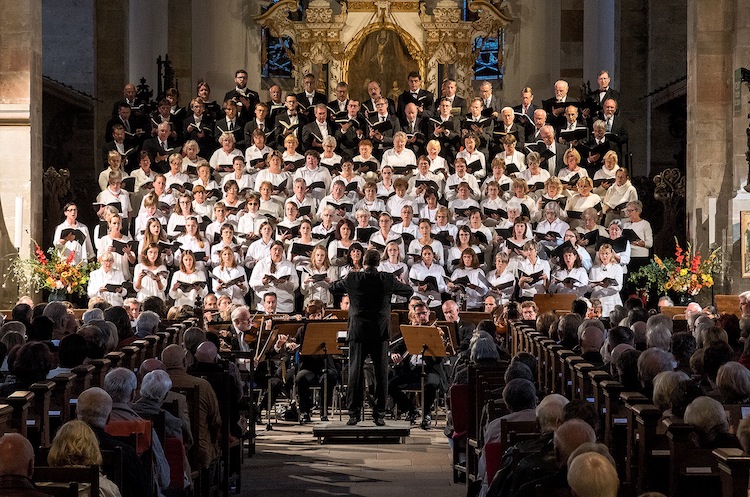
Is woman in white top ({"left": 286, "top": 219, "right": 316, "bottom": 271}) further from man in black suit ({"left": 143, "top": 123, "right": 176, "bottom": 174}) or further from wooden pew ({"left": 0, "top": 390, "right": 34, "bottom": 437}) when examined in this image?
wooden pew ({"left": 0, "top": 390, "right": 34, "bottom": 437})

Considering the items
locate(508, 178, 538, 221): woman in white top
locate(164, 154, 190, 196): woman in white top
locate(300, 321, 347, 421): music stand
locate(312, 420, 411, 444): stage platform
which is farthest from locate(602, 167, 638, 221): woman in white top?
locate(312, 420, 411, 444): stage platform

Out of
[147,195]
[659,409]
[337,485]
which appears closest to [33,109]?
[147,195]

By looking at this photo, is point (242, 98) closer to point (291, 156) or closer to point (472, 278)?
point (291, 156)

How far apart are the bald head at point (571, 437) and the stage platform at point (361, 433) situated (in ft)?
18.5

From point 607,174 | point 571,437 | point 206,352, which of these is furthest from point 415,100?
point 571,437

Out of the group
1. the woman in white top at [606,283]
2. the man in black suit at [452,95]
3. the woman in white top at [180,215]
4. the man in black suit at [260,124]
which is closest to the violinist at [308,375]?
the woman in white top at [180,215]

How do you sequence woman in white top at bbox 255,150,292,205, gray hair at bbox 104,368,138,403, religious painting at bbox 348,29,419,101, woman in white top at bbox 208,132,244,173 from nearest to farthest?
gray hair at bbox 104,368,138,403 < woman in white top at bbox 255,150,292,205 < woman in white top at bbox 208,132,244,173 < religious painting at bbox 348,29,419,101

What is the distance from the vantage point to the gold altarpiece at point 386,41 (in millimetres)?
22297

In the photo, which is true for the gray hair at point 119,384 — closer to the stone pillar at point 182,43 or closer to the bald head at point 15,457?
the bald head at point 15,457

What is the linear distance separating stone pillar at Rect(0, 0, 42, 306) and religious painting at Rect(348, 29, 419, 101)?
8.22m

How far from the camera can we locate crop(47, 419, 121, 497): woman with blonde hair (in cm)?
496

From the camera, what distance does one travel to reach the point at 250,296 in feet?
48.0

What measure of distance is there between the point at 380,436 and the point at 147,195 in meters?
5.38

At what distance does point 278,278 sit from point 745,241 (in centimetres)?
493
